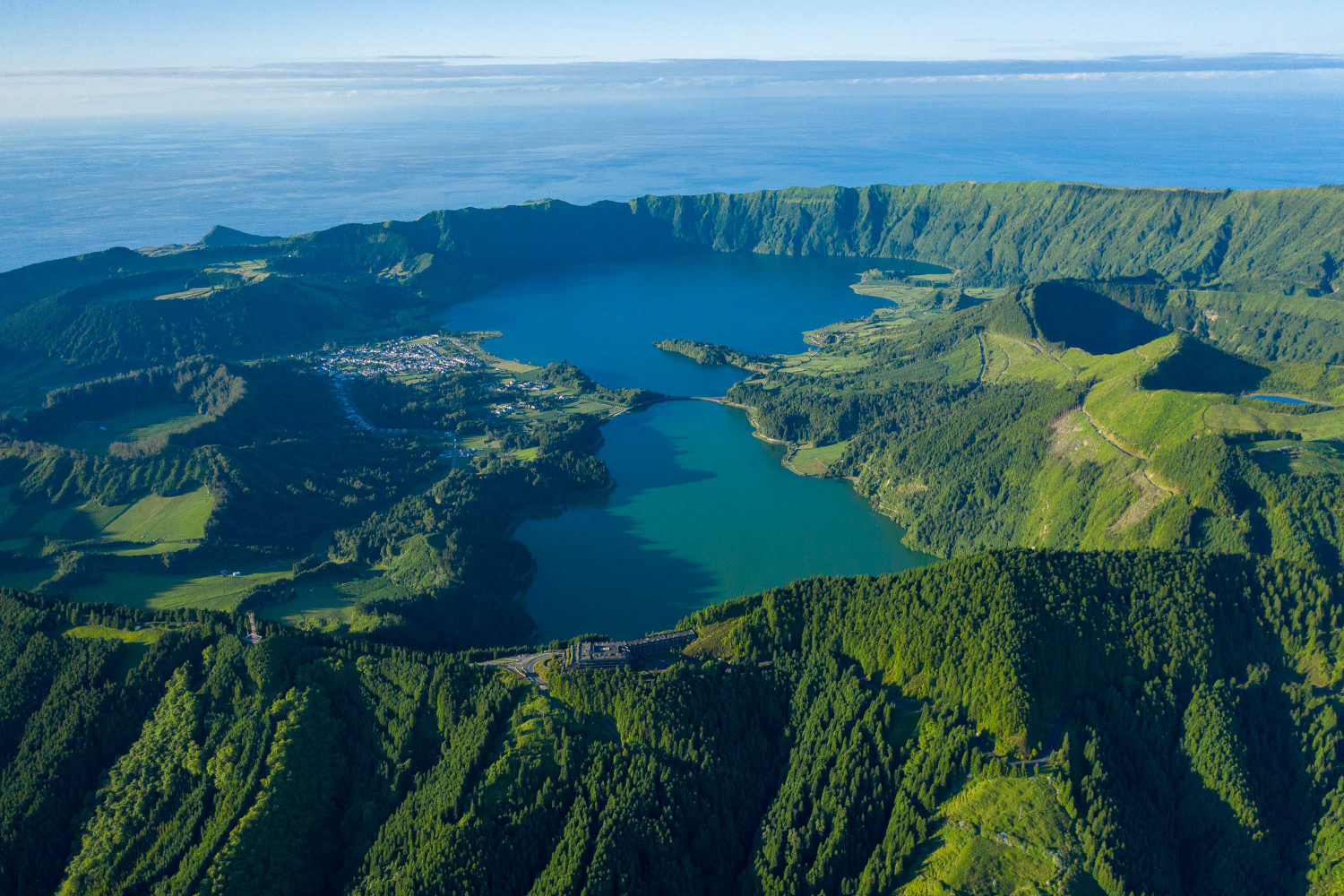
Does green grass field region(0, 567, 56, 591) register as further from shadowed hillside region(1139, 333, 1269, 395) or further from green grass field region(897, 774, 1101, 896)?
shadowed hillside region(1139, 333, 1269, 395)

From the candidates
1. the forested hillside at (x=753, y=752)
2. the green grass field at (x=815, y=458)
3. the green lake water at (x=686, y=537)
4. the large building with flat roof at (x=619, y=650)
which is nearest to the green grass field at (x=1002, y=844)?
the forested hillside at (x=753, y=752)

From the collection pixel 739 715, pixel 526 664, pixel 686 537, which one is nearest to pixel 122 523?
pixel 526 664

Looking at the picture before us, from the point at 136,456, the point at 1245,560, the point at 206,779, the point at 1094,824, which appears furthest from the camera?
the point at 136,456

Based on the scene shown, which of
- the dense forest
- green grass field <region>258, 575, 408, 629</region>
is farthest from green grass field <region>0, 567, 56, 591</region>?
green grass field <region>258, 575, 408, 629</region>

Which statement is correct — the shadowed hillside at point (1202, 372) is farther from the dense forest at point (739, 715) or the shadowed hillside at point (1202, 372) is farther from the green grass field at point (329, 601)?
the green grass field at point (329, 601)

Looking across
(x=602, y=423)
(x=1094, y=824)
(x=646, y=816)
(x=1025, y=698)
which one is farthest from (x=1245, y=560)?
(x=602, y=423)

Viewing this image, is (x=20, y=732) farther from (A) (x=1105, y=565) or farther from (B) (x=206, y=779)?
(A) (x=1105, y=565)

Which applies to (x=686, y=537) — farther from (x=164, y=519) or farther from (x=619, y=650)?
(x=164, y=519)
